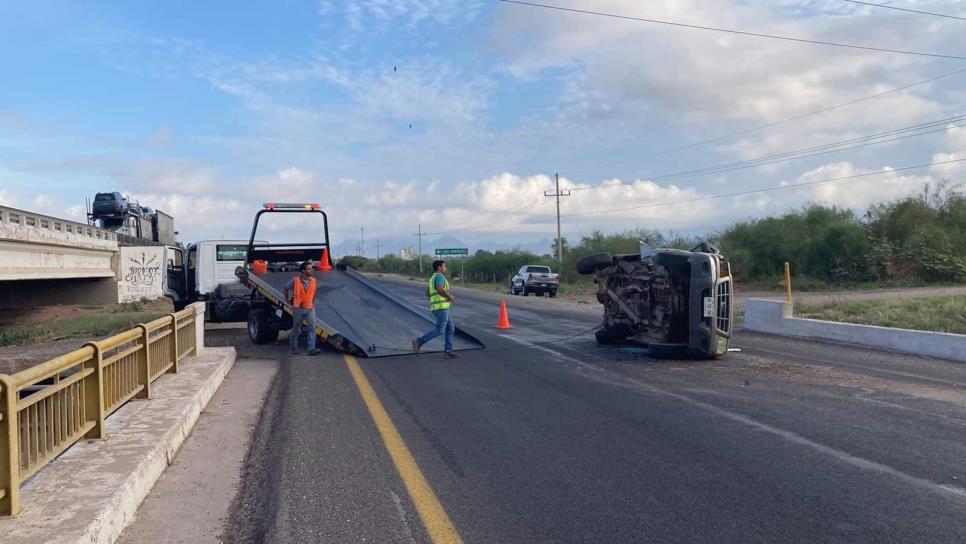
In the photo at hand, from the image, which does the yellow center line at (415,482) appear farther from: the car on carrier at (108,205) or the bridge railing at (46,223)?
the car on carrier at (108,205)

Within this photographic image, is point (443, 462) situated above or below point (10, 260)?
below

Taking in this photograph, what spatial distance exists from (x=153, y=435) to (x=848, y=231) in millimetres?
43828

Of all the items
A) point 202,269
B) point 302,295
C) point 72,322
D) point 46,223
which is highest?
point 46,223

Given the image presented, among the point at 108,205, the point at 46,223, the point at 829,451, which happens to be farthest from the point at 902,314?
the point at 108,205

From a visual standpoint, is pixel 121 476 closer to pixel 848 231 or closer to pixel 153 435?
pixel 153 435

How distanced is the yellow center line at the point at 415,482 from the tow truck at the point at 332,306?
4860 mm

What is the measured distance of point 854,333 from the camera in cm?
1519

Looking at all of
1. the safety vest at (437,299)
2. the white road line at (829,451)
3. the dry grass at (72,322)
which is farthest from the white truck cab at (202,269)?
the white road line at (829,451)

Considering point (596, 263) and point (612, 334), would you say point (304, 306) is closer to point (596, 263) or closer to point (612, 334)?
point (596, 263)

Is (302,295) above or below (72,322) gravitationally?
above

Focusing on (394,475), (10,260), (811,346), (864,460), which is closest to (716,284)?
(811,346)

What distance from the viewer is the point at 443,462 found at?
21.5 ft

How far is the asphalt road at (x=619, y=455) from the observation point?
4.97 m

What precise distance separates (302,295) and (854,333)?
35.3 ft
